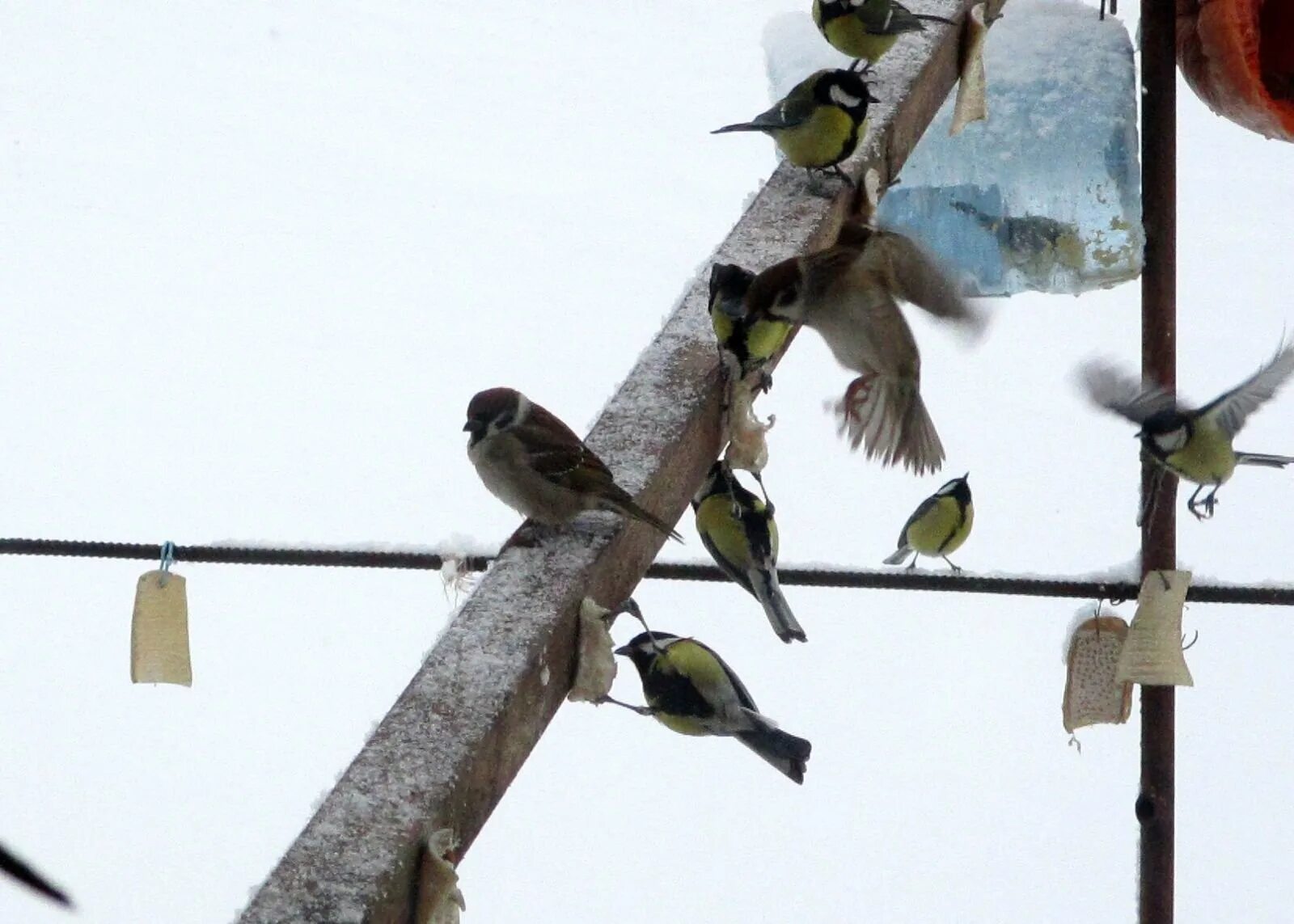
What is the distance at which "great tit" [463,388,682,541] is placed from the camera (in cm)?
169

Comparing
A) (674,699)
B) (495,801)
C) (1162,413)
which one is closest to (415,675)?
(495,801)

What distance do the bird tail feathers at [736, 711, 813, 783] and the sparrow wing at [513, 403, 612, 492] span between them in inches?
15.9

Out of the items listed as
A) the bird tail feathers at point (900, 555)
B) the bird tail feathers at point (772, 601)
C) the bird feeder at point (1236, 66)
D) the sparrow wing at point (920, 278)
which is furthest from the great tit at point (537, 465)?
the bird feeder at point (1236, 66)

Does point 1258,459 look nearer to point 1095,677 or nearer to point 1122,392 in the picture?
point 1122,392

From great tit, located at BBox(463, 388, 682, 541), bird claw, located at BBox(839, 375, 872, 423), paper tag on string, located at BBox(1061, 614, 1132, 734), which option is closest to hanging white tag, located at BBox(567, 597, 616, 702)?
great tit, located at BBox(463, 388, 682, 541)

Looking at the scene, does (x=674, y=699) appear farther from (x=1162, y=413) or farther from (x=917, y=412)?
(x=1162, y=413)

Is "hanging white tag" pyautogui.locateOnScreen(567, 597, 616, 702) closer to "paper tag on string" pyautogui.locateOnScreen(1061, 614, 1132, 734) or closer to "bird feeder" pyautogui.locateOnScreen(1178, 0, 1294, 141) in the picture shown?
"paper tag on string" pyautogui.locateOnScreen(1061, 614, 1132, 734)

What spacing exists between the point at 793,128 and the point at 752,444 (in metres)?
0.69

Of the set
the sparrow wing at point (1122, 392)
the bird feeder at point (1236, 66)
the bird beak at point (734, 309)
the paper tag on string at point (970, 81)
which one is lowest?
the bird beak at point (734, 309)

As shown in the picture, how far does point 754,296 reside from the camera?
1.87 metres

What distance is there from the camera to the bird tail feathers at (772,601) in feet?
6.88

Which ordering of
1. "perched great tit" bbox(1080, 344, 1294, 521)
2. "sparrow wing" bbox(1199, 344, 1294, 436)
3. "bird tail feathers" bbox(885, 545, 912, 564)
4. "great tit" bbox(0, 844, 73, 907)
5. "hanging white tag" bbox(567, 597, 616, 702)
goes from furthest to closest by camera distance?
"bird tail feathers" bbox(885, 545, 912, 564) → "sparrow wing" bbox(1199, 344, 1294, 436) → "perched great tit" bbox(1080, 344, 1294, 521) → "hanging white tag" bbox(567, 597, 616, 702) → "great tit" bbox(0, 844, 73, 907)

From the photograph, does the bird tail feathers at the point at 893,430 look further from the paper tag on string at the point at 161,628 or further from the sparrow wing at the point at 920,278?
the paper tag on string at the point at 161,628

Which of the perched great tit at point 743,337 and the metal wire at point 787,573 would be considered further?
the metal wire at point 787,573
